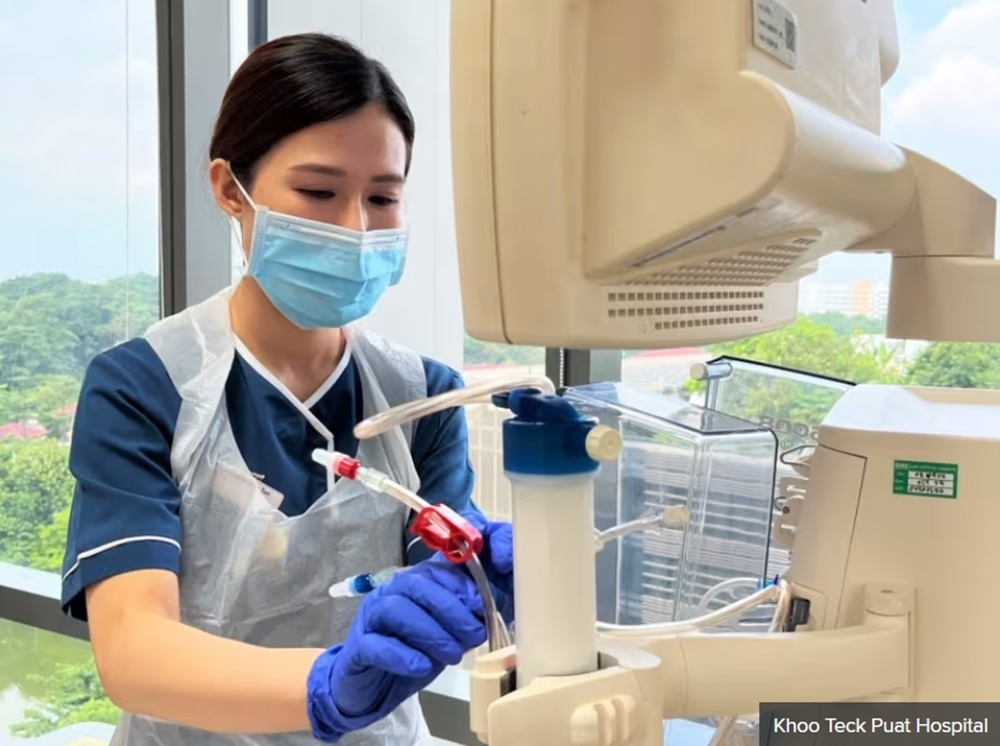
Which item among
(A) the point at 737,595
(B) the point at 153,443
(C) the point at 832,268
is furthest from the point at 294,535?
(C) the point at 832,268

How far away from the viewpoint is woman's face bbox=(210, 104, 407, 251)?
41.7 inches

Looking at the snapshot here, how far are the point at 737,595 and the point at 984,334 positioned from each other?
1.63 ft

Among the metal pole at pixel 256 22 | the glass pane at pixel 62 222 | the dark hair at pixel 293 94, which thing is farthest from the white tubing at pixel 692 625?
the metal pole at pixel 256 22

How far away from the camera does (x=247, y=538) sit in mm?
1053

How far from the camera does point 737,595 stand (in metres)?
1.12

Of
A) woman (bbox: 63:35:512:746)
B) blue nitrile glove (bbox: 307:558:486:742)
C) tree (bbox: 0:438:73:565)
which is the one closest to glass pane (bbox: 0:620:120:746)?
tree (bbox: 0:438:73:565)

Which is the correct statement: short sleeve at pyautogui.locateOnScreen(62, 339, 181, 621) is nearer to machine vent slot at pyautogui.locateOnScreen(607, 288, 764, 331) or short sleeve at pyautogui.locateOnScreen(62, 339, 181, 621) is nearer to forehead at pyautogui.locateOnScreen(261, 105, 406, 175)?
forehead at pyautogui.locateOnScreen(261, 105, 406, 175)

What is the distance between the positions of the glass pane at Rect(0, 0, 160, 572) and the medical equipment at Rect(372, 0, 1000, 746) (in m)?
1.69

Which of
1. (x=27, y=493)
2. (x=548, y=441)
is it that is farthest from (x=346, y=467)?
(x=27, y=493)

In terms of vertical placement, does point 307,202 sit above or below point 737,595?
above

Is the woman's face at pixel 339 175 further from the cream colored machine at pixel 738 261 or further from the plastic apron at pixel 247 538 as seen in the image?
the cream colored machine at pixel 738 261

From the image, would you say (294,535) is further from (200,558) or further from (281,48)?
(281,48)

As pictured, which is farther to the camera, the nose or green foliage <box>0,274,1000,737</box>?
green foliage <box>0,274,1000,737</box>

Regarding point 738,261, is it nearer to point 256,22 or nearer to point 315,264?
point 315,264
